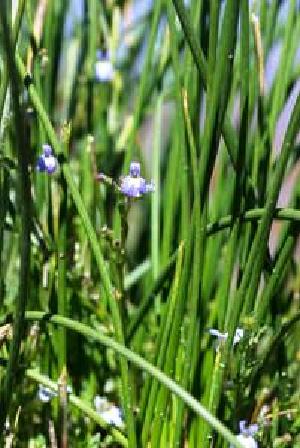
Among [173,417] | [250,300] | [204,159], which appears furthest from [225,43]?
[173,417]

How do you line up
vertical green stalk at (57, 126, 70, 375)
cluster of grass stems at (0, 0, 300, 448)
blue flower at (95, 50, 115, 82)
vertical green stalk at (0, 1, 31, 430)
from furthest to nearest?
blue flower at (95, 50, 115, 82), vertical green stalk at (57, 126, 70, 375), cluster of grass stems at (0, 0, 300, 448), vertical green stalk at (0, 1, 31, 430)

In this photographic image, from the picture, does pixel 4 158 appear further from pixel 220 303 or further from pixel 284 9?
pixel 284 9

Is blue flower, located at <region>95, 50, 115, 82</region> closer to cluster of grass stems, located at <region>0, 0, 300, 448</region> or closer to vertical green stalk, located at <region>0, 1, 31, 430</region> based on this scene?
cluster of grass stems, located at <region>0, 0, 300, 448</region>

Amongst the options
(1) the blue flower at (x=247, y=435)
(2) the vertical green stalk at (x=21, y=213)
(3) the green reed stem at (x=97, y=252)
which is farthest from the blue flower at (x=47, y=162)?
(1) the blue flower at (x=247, y=435)

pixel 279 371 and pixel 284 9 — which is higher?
pixel 284 9

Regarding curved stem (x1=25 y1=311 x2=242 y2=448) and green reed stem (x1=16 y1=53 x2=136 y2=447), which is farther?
green reed stem (x1=16 y1=53 x2=136 y2=447)

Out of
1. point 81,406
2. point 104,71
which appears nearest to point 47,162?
point 81,406

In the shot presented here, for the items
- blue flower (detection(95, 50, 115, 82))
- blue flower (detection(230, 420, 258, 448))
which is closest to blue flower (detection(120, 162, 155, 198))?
blue flower (detection(230, 420, 258, 448))

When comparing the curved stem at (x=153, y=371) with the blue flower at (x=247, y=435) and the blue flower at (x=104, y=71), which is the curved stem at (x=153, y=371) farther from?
the blue flower at (x=104, y=71)
